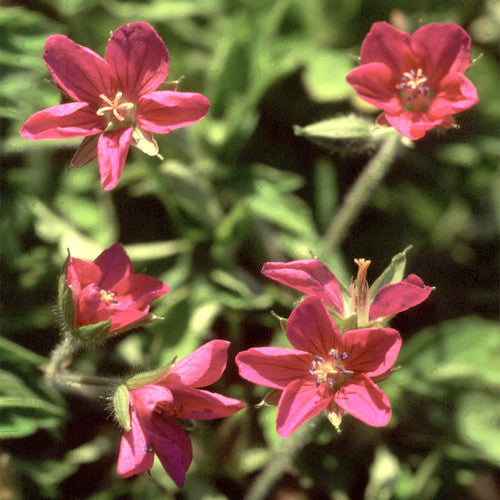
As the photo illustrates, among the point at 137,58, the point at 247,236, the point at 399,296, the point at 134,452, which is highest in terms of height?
the point at 137,58

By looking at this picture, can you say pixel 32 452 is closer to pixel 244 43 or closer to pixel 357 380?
pixel 357 380

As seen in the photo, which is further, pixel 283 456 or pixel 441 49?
pixel 283 456

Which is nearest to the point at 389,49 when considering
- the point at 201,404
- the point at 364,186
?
the point at 364,186

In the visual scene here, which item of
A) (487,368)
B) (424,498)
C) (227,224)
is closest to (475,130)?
(487,368)

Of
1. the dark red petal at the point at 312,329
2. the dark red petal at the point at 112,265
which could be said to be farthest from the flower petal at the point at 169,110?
the dark red petal at the point at 312,329

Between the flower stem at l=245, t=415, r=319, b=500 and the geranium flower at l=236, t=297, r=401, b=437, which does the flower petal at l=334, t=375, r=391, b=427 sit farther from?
the flower stem at l=245, t=415, r=319, b=500

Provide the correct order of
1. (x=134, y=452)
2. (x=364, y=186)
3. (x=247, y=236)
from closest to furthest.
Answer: (x=134, y=452) < (x=364, y=186) < (x=247, y=236)

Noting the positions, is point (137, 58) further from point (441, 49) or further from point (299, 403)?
point (299, 403)
